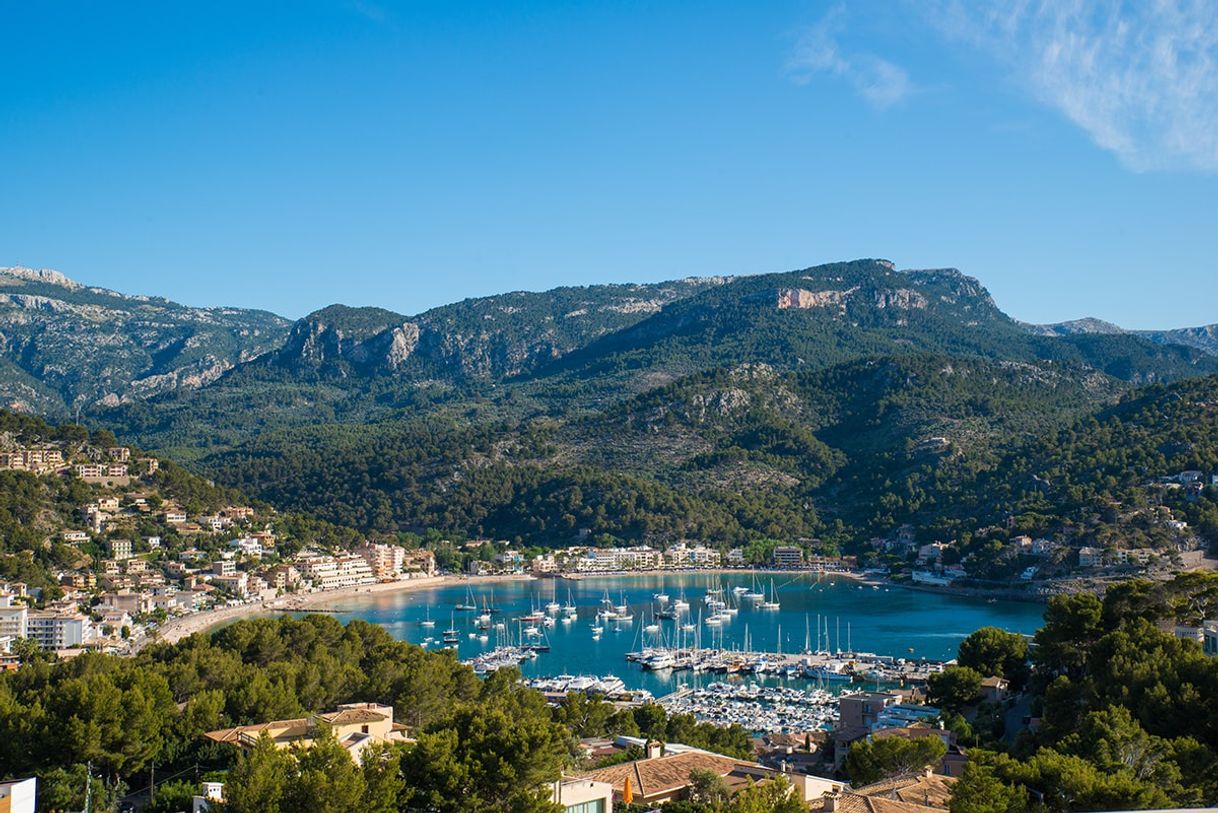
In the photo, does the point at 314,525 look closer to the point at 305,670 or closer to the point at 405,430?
the point at 405,430

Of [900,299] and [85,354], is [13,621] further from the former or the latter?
[85,354]

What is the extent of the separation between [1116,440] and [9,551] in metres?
70.8

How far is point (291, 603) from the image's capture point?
68.5 metres

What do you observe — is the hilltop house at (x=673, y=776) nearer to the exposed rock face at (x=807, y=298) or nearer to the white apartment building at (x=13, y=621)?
the white apartment building at (x=13, y=621)

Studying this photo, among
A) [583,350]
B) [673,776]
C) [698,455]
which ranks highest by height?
[583,350]

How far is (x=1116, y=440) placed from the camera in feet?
293

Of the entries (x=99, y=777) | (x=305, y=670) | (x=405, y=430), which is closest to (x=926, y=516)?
(x=405, y=430)

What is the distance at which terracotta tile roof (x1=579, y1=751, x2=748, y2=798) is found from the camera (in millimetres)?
20891

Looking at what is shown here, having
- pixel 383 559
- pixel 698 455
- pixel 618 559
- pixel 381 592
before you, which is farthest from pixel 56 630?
pixel 698 455

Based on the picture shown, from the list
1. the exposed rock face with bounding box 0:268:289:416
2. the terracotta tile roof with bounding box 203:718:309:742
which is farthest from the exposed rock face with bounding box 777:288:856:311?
the terracotta tile roof with bounding box 203:718:309:742

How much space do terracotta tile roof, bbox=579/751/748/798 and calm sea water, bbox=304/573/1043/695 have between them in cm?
2329

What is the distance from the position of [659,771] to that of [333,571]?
59802 millimetres

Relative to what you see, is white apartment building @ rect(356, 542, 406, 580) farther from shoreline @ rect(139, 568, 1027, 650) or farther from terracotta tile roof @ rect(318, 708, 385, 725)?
terracotta tile roof @ rect(318, 708, 385, 725)

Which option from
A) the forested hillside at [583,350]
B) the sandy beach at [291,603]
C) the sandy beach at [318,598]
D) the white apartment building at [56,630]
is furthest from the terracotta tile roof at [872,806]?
the forested hillside at [583,350]
